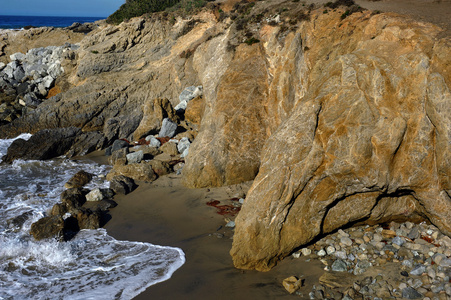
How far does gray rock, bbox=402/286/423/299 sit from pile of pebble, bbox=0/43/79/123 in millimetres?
19959

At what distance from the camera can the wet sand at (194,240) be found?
7.15 m

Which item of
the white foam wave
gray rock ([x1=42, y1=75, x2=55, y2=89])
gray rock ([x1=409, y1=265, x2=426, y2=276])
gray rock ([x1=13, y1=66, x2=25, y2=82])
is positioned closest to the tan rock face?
gray rock ([x1=409, y1=265, x2=426, y2=276])

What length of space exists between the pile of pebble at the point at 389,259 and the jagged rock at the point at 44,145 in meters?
12.5

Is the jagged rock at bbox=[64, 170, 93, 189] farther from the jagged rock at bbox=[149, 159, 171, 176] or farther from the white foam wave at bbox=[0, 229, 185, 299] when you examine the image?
the white foam wave at bbox=[0, 229, 185, 299]

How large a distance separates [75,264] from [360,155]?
7.10m

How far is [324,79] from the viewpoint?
8.34 m

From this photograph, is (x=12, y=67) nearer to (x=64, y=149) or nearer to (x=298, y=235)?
(x=64, y=149)

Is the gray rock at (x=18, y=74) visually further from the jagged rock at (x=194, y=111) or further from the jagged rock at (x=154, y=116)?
the jagged rock at (x=194, y=111)

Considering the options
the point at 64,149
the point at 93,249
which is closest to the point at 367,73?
the point at 93,249

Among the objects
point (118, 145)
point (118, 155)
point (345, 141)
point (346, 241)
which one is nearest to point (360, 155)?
point (345, 141)

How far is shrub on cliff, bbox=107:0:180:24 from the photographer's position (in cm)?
2353

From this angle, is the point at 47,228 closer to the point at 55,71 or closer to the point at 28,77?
the point at 55,71

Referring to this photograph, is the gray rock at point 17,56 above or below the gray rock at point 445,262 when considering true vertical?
above

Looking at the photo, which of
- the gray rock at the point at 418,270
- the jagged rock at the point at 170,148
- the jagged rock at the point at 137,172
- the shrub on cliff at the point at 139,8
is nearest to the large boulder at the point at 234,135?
the jagged rock at the point at 137,172
